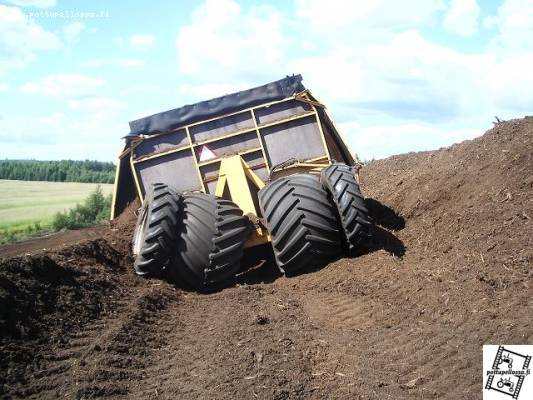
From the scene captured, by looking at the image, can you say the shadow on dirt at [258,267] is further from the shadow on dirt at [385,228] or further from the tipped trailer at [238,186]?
the shadow on dirt at [385,228]

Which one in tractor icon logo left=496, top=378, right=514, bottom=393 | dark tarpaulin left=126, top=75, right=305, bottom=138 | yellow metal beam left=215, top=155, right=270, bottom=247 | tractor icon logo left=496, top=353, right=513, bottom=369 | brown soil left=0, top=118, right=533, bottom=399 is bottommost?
tractor icon logo left=496, top=378, right=514, bottom=393

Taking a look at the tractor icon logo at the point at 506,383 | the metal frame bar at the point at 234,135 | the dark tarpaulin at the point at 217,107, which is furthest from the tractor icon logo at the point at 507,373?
the dark tarpaulin at the point at 217,107

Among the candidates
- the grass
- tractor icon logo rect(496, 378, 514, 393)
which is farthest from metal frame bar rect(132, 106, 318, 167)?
the grass

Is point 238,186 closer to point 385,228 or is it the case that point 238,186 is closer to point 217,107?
point 217,107

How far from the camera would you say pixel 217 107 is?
9.05 m

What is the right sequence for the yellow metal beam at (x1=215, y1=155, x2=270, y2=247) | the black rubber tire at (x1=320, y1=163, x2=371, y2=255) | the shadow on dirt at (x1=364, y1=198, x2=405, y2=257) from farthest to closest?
the yellow metal beam at (x1=215, y1=155, x2=270, y2=247) < the shadow on dirt at (x1=364, y1=198, x2=405, y2=257) < the black rubber tire at (x1=320, y1=163, x2=371, y2=255)

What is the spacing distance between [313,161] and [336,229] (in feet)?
7.51

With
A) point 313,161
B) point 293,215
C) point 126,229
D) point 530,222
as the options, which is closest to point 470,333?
point 530,222

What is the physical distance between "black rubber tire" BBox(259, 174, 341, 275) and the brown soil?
0.68 feet

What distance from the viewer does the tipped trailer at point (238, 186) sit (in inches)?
270

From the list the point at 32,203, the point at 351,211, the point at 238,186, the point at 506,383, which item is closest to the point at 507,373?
the point at 506,383

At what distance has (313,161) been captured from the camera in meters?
9.02

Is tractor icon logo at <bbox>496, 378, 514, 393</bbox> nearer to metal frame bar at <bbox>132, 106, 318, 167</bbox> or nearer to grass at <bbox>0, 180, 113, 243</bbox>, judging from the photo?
metal frame bar at <bbox>132, 106, 318, 167</bbox>

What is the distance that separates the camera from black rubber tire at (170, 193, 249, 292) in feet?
22.5
